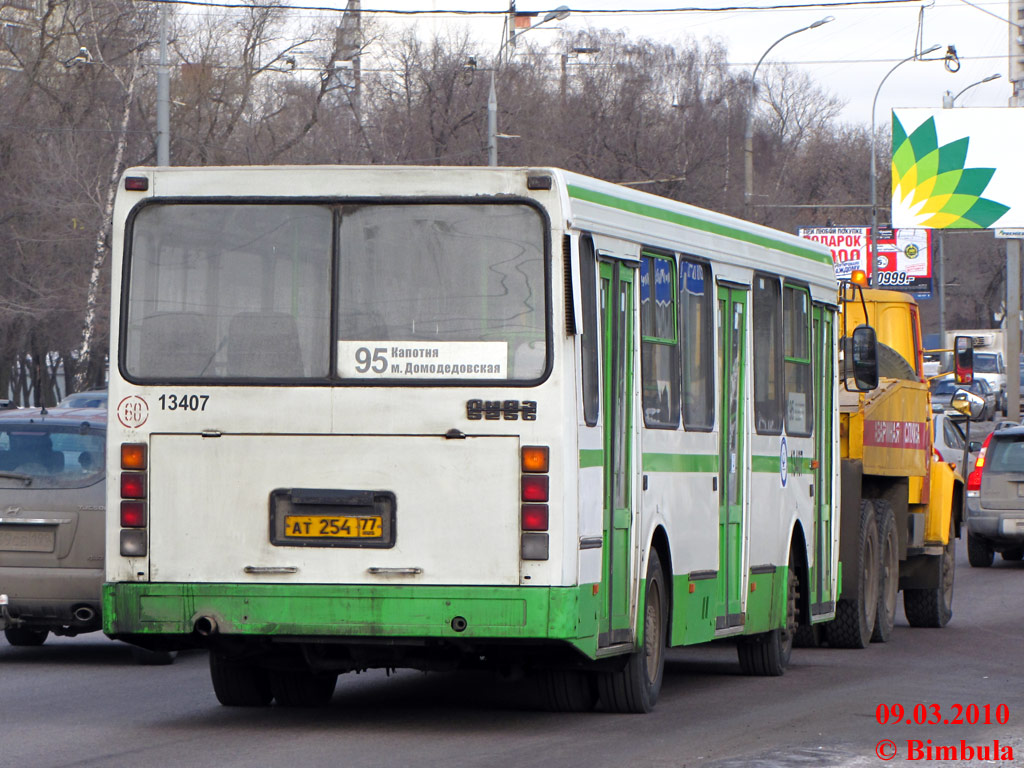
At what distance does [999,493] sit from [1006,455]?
490 millimetres

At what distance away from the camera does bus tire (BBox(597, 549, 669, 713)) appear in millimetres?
9836

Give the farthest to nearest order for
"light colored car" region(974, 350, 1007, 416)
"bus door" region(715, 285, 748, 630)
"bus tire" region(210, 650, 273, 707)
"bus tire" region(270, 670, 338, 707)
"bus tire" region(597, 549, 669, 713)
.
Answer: "light colored car" region(974, 350, 1007, 416) → "bus door" region(715, 285, 748, 630) → "bus tire" region(270, 670, 338, 707) → "bus tire" region(210, 650, 273, 707) → "bus tire" region(597, 549, 669, 713)

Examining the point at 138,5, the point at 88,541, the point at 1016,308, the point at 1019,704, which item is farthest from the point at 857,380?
the point at 138,5

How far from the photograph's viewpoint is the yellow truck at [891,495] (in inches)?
568

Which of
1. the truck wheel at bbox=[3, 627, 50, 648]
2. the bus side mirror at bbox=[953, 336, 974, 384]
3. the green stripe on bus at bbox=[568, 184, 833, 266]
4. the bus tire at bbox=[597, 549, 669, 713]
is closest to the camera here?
the green stripe on bus at bbox=[568, 184, 833, 266]

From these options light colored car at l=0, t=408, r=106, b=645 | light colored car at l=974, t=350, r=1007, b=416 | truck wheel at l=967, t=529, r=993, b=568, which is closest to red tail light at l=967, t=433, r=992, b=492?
truck wheel at l=967, t=529, r=993, b=568

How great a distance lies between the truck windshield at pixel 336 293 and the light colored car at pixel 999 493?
48.3ft

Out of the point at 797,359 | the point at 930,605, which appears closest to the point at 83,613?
the point at 797,359

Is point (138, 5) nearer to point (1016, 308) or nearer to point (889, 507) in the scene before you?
point (1016, 308)

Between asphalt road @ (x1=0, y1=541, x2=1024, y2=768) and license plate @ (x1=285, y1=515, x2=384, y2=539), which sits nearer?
asphalt road @ (x1=0, y1=541, x2=1024, y2=768)

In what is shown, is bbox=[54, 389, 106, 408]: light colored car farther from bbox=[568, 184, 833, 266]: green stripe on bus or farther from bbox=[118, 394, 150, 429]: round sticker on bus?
bbox=[118, 394, 150, 429]: round sticker on bus

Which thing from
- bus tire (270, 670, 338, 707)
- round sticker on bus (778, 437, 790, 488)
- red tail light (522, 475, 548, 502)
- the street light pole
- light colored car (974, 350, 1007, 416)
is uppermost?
the street light pole

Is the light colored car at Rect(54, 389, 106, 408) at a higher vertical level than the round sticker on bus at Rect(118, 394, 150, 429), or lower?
higher

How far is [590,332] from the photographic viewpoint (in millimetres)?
9125
